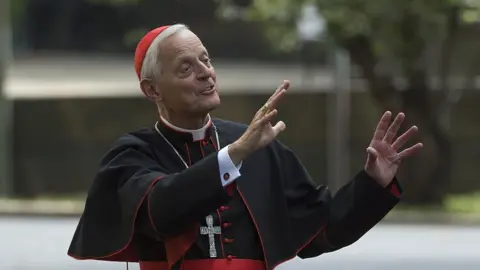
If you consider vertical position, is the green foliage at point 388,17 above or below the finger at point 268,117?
below

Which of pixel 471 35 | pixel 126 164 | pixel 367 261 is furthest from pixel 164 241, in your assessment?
pixel 471 35

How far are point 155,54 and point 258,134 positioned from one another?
1.51 feet

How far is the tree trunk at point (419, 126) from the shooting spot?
1484cm

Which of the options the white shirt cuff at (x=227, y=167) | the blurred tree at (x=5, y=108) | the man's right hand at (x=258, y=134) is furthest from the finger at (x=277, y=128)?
the blurred tree at (x=5, y=108)

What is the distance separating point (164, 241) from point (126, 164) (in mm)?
240

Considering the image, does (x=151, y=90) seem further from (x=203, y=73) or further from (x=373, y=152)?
(x=373, y=152)

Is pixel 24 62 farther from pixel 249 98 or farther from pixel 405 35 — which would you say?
pixel 405 35

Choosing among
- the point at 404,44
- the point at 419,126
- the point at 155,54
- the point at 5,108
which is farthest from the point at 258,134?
the point at 5,108

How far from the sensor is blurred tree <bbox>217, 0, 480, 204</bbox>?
506 inches

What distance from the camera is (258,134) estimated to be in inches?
112

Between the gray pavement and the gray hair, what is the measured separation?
5697 mm

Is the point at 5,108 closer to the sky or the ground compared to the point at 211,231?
closer to the ground

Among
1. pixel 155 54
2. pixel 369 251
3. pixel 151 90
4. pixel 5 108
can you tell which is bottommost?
pixel 5 108

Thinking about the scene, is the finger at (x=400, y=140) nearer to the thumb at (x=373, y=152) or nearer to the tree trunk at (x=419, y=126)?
the thumb at (x=373, y=152)
